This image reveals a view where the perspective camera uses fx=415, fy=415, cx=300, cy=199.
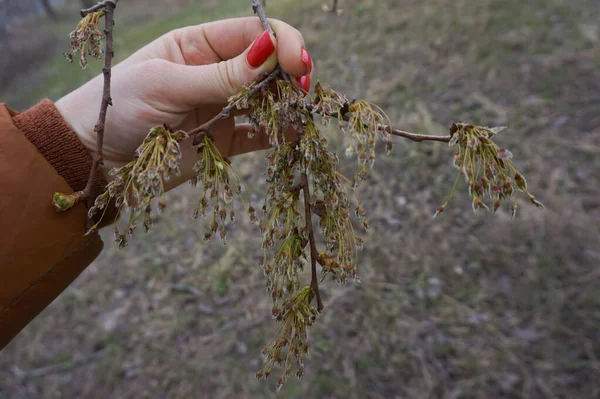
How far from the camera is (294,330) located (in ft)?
3.28

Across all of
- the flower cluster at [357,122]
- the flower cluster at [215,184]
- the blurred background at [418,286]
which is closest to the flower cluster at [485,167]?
the flower cluster at [357,122]

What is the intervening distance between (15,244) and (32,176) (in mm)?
217

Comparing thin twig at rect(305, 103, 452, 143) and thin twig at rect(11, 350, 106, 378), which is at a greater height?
thin twig at rect(305, 103, 452, 143)

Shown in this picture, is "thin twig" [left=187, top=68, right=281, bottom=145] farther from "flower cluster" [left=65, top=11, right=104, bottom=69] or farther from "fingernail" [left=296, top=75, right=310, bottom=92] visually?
"flower cluster" [left=65, top=11, right=104, bottom=69]

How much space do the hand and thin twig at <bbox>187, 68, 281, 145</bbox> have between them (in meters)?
0.05

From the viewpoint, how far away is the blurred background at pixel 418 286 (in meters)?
3.00

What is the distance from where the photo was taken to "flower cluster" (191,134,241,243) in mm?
953

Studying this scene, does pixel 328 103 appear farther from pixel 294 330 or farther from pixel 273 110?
pixel 294 330

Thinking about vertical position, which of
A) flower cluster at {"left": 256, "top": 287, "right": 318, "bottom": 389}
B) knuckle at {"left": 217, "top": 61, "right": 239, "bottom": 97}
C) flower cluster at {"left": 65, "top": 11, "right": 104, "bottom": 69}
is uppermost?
flower cluster at {"left": 65, "top": 11, "right": 104, "bottom": 69}

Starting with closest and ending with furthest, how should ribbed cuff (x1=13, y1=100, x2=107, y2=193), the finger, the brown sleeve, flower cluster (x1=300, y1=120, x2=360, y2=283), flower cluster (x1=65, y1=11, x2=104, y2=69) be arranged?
flower cluster (x1=300, y1=120, x2=360, y2=283) < flower cluster (x1=65, y1=11, x2=104, y2=69) < the brown sleeve < ribbed cuff (x1=13, y1=100, x2=107, y2=193) < the finger

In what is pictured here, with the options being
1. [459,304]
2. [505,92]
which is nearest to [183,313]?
[459,304]

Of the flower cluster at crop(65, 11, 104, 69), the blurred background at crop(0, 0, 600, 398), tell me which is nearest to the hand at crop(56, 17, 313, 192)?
the flower cluster at crop(65, 11, 104, 69)

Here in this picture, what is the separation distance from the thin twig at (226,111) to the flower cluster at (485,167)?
19.4 inches

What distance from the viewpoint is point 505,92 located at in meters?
4.83
